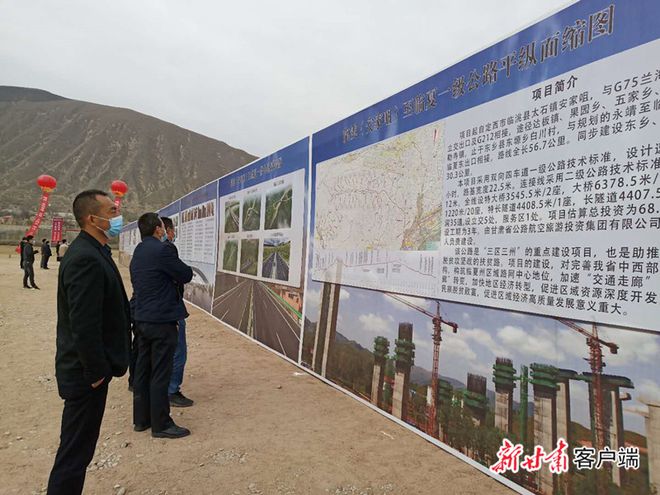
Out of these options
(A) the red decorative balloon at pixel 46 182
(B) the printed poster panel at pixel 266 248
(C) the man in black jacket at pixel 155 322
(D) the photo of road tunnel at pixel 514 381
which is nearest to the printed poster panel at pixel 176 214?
(B) the printed poster panel at pixel 266 248

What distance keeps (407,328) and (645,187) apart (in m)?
2.05

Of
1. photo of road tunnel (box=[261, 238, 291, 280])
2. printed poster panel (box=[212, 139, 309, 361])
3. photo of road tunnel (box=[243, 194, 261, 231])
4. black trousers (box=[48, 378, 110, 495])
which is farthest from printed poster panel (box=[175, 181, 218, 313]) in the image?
black trousers (box=[48, 378, 110, 495])

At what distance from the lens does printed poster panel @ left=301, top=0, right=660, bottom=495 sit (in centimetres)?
211

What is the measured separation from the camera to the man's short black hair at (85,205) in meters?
2.19

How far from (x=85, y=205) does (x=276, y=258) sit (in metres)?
3.92

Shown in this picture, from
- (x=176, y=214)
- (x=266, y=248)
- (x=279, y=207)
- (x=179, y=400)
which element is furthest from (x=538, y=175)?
(x=176, y=214)

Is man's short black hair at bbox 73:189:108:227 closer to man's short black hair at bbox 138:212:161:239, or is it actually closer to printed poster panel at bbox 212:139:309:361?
man's short black hair at bbox 138:212:161:239

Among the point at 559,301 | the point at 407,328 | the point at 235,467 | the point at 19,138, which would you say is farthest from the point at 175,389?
the point at 19,138

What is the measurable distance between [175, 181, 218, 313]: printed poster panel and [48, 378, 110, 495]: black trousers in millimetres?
6925

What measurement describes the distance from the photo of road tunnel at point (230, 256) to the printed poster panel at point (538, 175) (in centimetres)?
421

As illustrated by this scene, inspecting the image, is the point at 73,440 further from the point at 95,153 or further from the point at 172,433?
the point at 95,153

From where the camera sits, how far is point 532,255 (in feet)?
8.45

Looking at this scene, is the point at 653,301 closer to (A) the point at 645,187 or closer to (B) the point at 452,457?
(A) the point at 645,187

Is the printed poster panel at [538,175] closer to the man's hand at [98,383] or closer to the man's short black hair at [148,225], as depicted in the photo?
the man's short black hair at [148,225]
